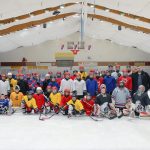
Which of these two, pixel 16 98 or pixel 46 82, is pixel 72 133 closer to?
pixel 16 98

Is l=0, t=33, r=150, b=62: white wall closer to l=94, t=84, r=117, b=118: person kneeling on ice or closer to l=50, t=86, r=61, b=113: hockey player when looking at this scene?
l=50, t=86, r=61, b=113: hockey player

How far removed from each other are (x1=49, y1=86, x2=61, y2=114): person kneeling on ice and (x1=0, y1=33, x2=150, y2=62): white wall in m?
11.3

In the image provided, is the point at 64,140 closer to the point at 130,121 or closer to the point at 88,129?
the point at 88,129

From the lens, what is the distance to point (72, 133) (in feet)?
23.5

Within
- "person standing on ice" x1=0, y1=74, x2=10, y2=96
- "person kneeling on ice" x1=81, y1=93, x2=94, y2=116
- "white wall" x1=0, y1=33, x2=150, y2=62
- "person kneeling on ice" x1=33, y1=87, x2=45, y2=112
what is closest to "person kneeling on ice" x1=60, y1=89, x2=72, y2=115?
"person kneeling on ice" x1=81, y1=93, x2=94, y2=116

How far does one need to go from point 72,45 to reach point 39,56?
2.37 meters

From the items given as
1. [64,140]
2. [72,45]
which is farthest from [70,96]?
[72,45]

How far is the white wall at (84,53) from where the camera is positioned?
20.7 metres

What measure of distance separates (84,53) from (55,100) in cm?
1158

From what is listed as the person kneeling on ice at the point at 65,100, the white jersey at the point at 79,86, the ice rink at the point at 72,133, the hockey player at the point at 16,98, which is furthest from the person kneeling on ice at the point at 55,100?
the hockey player at the point at 16,98

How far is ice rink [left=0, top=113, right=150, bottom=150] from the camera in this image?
6129mm

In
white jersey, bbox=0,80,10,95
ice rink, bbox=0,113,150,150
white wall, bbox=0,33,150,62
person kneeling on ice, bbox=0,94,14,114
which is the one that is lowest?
ice rink, bbox=0,113,150,150

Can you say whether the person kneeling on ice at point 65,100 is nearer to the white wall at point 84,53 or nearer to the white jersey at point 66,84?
the white jersey at point 66,84

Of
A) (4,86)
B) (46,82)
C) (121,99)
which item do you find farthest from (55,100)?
(4,86)
